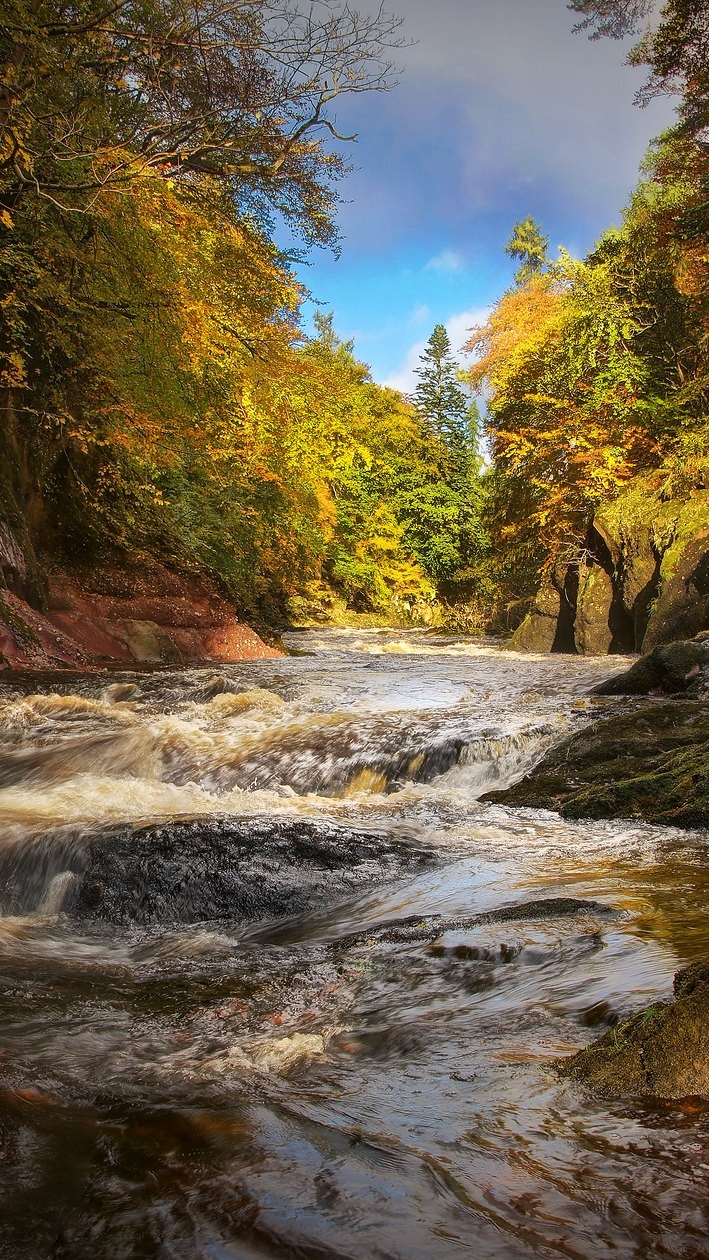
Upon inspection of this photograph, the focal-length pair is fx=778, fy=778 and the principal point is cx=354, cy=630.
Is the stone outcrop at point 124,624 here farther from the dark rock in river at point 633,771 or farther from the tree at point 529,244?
the tree at point 529,244

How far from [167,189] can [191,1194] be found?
11038 millimetres

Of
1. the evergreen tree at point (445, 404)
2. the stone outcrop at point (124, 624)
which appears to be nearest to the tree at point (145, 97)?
the stone outcrop at point (124, 624)

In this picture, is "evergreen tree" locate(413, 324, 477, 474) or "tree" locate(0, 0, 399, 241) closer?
"tree" locate(0, 0, 399, 241)

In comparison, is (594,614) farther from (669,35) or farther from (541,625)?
(669,35)

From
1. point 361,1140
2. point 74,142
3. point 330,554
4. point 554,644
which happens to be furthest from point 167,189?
point 330,554

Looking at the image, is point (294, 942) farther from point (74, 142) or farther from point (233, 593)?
point (233, 593)

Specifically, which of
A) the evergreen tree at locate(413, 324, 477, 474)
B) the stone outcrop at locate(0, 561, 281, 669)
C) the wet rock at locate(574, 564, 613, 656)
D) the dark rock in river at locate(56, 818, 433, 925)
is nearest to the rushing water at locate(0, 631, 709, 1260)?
the dark rock in river at locate(56, 818, 433, 925)

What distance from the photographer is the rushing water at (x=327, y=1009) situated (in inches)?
58.4

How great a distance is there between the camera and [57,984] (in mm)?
3113

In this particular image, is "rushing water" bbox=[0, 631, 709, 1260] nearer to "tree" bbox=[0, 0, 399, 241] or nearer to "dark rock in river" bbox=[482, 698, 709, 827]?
"dark rock in river" bbox=[482, 698, 709, 827]

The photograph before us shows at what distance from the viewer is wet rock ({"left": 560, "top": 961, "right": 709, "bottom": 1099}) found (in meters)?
1.79

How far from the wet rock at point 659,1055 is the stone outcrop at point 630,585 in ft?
35.8

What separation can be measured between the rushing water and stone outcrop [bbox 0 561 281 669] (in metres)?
4.62

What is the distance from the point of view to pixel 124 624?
513 inches
